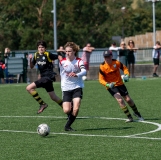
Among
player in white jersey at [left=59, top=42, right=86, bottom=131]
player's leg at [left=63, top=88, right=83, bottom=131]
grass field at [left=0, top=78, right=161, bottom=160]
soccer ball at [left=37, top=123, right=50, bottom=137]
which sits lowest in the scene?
grass field at [left=0, top=78, right=161, bottom=160]

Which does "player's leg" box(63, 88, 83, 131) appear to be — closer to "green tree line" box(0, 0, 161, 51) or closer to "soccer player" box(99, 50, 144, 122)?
"soccer player" box(99, 50, 144, 122)

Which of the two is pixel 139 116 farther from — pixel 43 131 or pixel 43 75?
pixel 43 131

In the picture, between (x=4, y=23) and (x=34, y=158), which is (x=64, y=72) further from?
(x=4, y=23)

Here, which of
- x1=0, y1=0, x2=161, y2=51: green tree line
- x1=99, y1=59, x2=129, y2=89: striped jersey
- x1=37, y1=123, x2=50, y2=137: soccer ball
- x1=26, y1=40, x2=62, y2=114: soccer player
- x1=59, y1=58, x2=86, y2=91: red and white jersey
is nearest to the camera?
x1=37, y1=123, x2=50, y2=137: soccer ball

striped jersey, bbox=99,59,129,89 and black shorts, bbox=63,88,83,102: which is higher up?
striped jersey, bbox=99,59,129,89

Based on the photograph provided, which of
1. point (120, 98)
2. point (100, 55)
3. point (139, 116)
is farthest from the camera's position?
point (100, 55)

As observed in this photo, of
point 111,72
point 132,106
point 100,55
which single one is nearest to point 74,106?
point 111,72

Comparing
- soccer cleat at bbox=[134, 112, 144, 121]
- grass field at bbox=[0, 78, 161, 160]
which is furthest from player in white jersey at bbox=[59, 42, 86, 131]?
soccer cleat at bbox=[134, 112, 144, 121]

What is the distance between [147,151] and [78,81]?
3571mm

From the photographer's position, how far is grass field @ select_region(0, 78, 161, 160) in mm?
9273

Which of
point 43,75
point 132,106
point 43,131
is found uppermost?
point 43,75

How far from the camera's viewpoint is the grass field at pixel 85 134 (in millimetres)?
9273

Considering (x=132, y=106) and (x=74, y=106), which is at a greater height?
(x=74, y=106)

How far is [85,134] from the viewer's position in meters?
11.6
